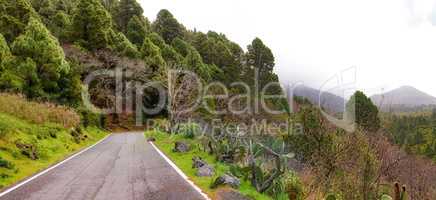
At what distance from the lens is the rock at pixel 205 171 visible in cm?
1495

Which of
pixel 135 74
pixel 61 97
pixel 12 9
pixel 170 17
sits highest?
pixel 170 17

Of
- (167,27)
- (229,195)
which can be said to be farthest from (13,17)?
(229,195)

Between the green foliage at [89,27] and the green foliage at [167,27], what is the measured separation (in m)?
26.4

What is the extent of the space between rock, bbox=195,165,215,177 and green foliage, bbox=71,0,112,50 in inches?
2107

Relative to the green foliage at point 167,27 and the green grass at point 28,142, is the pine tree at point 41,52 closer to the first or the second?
the green grass at point 28,142

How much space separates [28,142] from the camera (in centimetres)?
2142

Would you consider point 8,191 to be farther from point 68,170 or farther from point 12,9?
point 12,9

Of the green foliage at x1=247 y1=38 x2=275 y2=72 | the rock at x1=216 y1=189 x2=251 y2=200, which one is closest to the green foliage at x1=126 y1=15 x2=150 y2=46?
the green foliage at x1=247 y1=38 x2=275 y2=72

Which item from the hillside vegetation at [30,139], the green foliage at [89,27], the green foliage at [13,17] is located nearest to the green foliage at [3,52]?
the hillside vegetation at [30,139]

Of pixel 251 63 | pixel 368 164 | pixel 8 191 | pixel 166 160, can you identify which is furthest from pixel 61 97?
pixel 251 63

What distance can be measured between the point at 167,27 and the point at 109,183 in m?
82.2

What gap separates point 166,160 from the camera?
66.3 ft

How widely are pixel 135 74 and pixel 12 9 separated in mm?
18699

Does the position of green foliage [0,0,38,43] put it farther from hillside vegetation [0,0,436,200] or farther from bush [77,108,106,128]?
bush [77,108,106,128]
